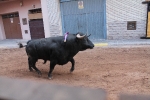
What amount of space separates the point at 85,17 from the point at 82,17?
220 mm

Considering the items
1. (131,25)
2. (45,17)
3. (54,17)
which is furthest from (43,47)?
(45,17)

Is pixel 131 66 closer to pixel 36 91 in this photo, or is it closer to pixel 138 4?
pixel 36 91

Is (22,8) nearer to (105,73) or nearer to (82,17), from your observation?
(82,17)

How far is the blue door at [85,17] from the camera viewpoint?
11.2m

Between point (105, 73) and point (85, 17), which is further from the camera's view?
point (85, 17)

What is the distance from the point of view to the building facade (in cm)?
1048

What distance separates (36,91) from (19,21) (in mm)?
15207

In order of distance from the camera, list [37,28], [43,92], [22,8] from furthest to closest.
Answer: [22,8], [37,28], [43,92]

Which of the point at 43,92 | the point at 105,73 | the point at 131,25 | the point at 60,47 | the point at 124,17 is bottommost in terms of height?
the point at 105,73

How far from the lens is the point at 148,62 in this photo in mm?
5836

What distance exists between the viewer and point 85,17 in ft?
38.1

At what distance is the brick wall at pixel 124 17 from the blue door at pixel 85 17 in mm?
476

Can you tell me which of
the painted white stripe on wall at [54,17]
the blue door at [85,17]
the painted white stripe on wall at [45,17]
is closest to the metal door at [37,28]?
the painted white stripe on wall at [45,17]

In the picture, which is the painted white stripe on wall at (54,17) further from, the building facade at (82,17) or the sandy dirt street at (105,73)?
the sandy dirt street at (105,73)
